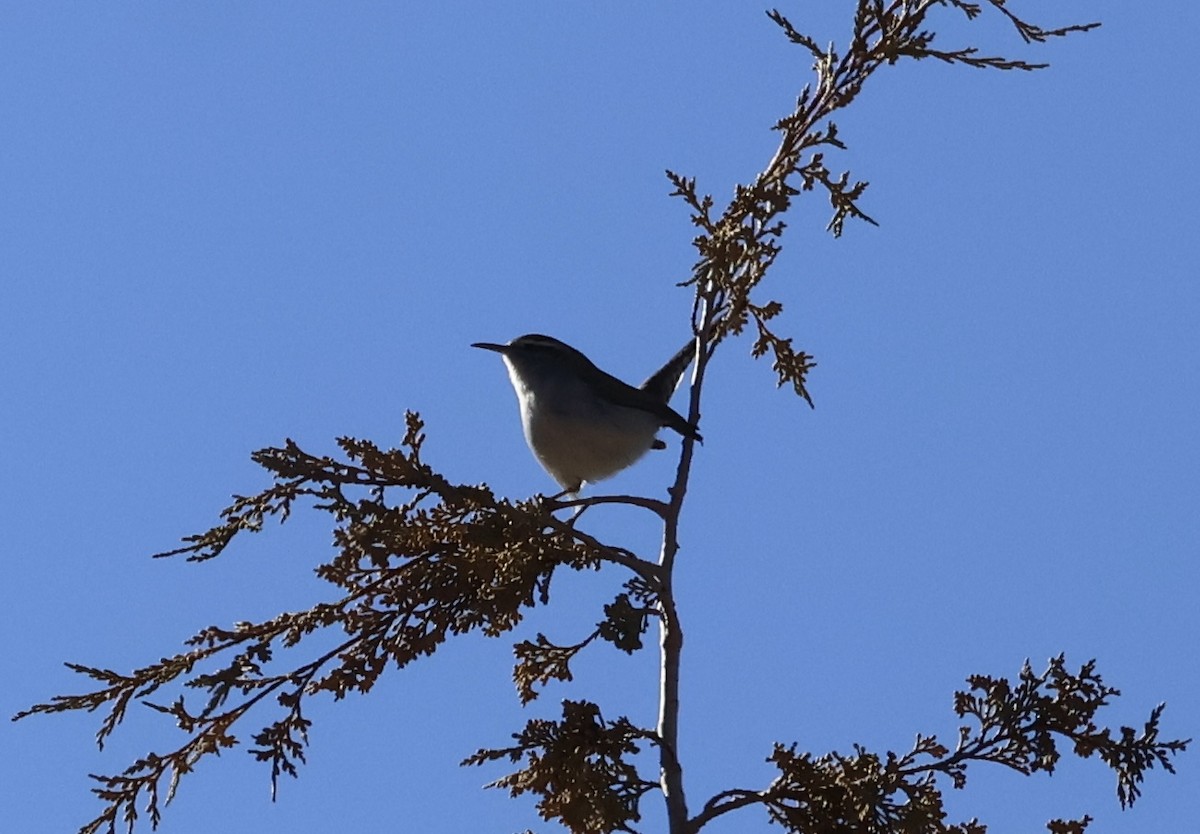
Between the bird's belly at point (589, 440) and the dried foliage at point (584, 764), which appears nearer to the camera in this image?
the dried foliage at point (584, 764)

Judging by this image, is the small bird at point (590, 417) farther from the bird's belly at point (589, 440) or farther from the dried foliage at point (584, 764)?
the dried foliage at point (584, 764)

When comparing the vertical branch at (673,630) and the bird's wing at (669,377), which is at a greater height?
the bird's wing at (669,377)

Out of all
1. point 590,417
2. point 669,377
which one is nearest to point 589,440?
point 590,417

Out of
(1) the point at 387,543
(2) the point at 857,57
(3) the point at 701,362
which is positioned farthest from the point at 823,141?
(1) the point at 387,543

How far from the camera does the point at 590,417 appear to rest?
791cm

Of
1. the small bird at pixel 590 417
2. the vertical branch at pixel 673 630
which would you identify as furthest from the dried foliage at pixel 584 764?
the small bird at pixel 590 417

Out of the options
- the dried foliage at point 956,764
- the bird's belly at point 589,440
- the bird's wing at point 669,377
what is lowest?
the dried foliage at point 956,764

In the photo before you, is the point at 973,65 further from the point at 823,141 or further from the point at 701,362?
the point at 701,362

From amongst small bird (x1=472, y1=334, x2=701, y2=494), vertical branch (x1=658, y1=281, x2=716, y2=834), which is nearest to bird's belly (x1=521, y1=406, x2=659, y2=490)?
small bird (x1=472, y1=334, x2=701, y2=494)

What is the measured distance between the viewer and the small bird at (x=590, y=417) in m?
7.90

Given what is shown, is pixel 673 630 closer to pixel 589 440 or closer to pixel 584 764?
pixel 584 764

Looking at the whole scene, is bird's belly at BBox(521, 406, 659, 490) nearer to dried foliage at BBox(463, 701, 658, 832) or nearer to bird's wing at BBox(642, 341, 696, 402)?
bird's wing at BBox(642, 341, 696, 402)

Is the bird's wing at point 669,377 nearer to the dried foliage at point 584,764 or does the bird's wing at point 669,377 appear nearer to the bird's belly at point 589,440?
the bird's belly at point 589,440

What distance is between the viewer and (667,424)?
797 cm
